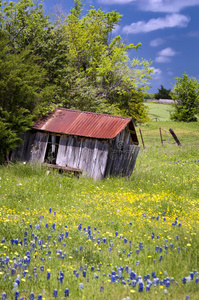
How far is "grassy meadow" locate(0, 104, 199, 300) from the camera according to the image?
471cm

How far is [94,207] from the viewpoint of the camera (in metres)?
9.59

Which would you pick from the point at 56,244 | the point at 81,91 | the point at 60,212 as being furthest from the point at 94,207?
the point at 81,91

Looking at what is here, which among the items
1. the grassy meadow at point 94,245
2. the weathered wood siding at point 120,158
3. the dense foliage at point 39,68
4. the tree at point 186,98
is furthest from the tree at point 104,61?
the grassy meadow at point 94,245

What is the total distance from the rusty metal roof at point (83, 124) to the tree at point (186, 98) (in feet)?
143

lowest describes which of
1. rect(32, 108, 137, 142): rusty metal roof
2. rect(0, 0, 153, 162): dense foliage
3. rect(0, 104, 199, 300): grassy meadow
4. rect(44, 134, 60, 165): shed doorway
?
rect(0, 104, 199, 300): grassy meadow

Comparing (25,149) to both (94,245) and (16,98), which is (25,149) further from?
(94,245)

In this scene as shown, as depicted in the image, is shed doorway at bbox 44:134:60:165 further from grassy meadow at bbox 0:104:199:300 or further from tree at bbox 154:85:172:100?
tree at bbox 154:85:172:100

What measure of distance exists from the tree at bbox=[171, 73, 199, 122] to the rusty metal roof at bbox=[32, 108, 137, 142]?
4344 centimetres

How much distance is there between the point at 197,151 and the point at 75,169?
1272 centimetres

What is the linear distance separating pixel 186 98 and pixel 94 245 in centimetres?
5602

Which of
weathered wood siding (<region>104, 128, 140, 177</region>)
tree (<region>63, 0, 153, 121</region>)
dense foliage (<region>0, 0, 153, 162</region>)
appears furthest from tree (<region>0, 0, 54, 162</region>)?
tree (<region>63, 0, 153, 121</region>)

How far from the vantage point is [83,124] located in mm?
17125

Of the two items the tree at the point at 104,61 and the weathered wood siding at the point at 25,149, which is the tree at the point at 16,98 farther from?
the tree at the point at 104,61

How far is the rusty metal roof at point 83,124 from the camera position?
53.7 feet
